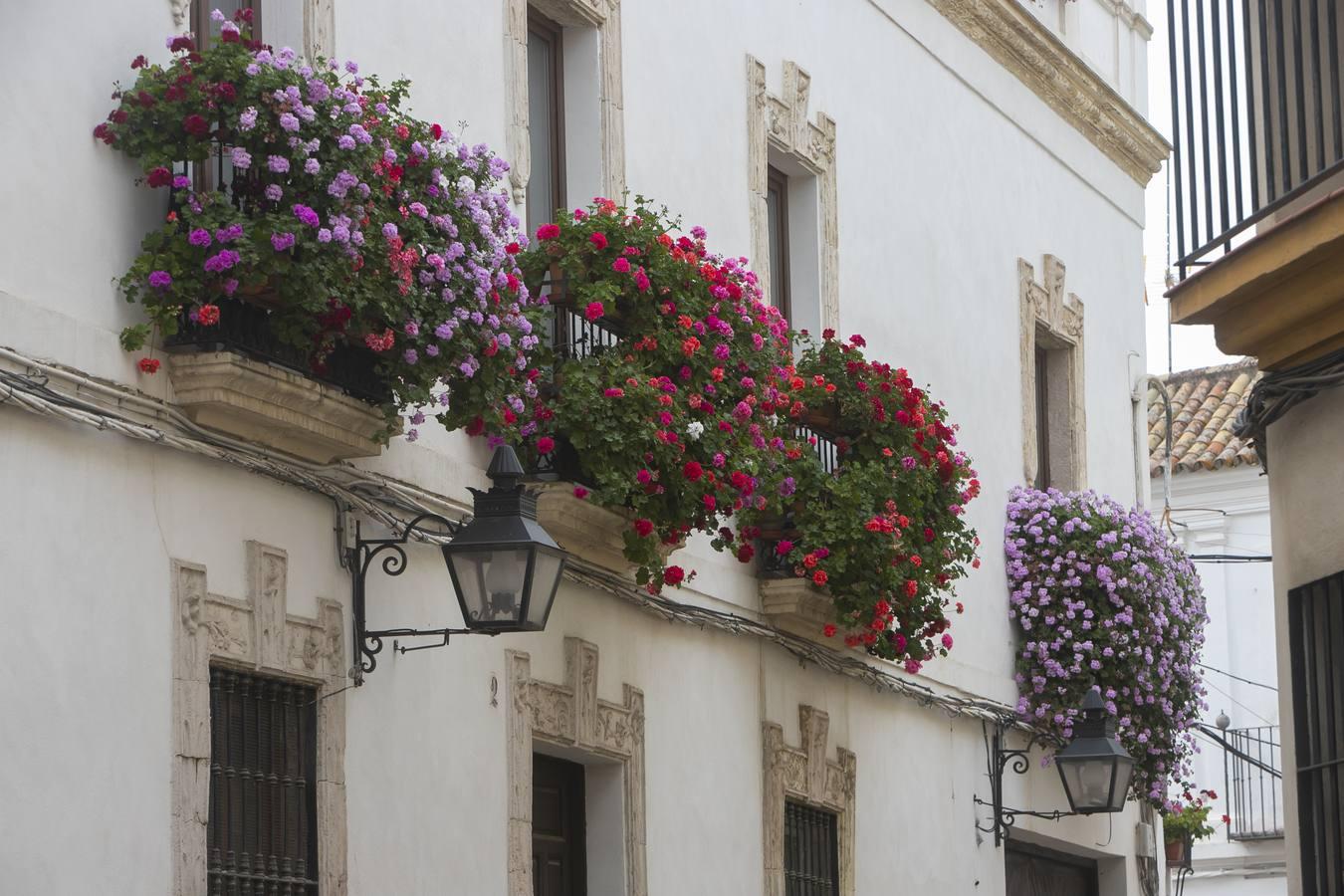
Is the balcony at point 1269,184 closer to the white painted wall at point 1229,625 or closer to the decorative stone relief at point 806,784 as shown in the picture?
the decorative stone relief at point 806,784

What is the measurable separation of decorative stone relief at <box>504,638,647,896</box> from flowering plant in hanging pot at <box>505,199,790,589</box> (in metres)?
0.55

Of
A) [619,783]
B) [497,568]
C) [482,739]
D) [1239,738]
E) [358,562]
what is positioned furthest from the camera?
[1239,738]

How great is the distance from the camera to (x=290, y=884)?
824 cm

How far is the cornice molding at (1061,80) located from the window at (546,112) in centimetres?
434

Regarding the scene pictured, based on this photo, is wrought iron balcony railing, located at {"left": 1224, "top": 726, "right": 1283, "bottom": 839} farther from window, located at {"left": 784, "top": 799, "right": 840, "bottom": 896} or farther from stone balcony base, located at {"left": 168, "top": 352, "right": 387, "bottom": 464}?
stone balcony base, located at {"left": 168, "top": 352, "right": 387, "bottom": 464}

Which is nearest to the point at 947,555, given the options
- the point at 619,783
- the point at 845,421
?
the point at 845,421

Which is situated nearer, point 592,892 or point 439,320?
point 439,320

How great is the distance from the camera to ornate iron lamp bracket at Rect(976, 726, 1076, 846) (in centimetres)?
1406

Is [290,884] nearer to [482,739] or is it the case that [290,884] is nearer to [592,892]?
[482,739]

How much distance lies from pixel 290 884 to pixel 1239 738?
1905 centimetres

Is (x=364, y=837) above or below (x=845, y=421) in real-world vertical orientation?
below

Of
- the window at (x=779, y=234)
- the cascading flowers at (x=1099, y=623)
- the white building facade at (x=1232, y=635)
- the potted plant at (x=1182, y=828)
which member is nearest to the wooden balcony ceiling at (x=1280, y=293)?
the window at (x=779, y=234)

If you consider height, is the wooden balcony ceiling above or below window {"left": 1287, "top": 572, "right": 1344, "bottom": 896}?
above

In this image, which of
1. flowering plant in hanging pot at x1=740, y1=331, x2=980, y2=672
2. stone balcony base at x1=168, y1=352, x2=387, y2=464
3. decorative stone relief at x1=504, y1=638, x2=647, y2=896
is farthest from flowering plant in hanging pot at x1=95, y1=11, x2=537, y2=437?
flowering plant in hanging pot at x1=740, y1=331, x2=980, y2=672
